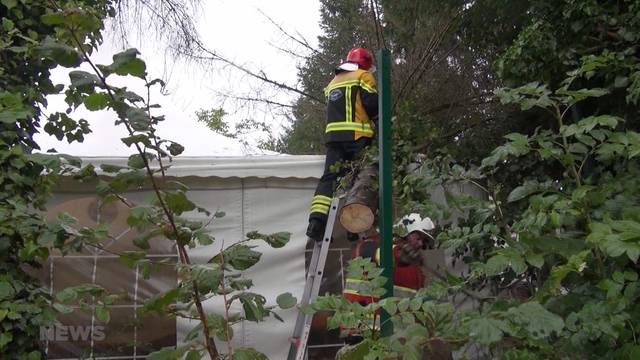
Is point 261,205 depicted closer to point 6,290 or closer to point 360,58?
point 360,58

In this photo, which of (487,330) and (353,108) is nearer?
(487,330)

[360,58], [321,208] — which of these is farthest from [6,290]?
[360,58]

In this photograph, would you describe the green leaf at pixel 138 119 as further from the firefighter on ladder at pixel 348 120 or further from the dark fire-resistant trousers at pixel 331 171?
the firefighter on ladder at pixel 348 120

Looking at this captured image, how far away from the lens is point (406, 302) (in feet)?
5.40

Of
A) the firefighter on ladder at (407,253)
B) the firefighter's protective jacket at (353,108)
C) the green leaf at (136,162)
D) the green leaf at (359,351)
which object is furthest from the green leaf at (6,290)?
the firefighter's protective jacket at (353,108)

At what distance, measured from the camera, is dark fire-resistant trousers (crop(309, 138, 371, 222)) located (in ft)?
13.4

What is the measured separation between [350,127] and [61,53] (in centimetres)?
283

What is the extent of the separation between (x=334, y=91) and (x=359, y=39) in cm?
278

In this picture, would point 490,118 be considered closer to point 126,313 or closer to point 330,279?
point 330,279

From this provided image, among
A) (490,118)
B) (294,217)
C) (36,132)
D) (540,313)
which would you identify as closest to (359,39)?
(490,118)

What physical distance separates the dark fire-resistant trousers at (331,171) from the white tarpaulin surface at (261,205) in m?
0.64

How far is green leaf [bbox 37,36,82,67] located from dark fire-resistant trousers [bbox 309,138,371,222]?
7.99 ft

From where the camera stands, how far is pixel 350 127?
14.0 feet

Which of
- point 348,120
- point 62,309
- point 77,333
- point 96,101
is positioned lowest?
point 77,333
